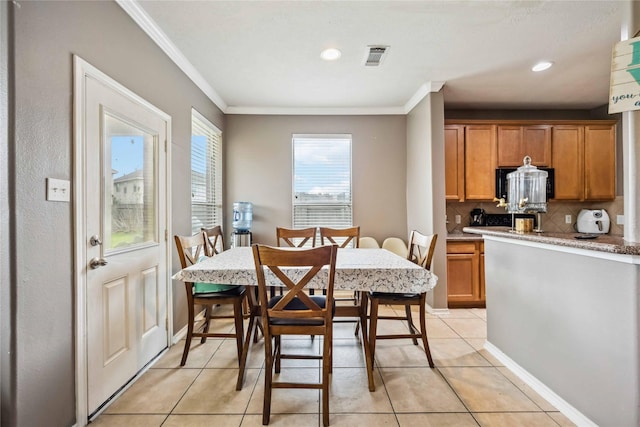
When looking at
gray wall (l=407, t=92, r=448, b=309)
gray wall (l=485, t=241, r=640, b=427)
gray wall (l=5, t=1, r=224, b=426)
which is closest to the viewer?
gray wall (l=5, t=1, r=224, b=426)

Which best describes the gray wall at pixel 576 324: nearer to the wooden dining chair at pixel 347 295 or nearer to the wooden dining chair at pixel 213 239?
the wooden dining chair at pixel 347 295

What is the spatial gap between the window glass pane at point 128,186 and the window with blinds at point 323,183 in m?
2.20

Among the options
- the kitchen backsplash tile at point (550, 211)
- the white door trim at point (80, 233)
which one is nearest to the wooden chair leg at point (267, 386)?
the white door trim at point (80, 233)

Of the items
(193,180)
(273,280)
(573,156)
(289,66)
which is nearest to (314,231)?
(273,280)

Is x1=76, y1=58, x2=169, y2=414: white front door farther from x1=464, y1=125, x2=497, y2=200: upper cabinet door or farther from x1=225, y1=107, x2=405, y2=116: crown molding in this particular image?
x1=464, y1=125, x2=497, y2=200: upper cabinet door

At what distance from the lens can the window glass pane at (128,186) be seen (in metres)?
1.85

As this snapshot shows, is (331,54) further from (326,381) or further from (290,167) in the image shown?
(326,381)

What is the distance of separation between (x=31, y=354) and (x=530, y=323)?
9.47 feet

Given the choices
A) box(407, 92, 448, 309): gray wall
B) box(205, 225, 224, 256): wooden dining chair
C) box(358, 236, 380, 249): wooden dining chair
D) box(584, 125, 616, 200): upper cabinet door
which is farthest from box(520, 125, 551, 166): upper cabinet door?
box(205, 225, 224, 256): wooden dining chair

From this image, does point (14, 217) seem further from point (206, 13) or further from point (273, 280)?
point (206, 13)

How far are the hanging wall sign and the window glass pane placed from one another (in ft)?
9.77

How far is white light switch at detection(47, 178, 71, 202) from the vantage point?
4.68ft

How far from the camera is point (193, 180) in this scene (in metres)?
3.24

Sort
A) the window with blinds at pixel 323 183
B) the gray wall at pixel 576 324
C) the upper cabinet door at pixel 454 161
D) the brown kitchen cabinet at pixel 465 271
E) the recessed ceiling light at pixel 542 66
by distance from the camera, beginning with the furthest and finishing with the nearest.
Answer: the window with blinds at pixel 323 183 < the upper cabinet door at pixel 454 161 < the brown kitchen cabinet at pixel 465 271 < the recessed ceiling light at pixel 542 66 < the gray wall at pixel 576 324
